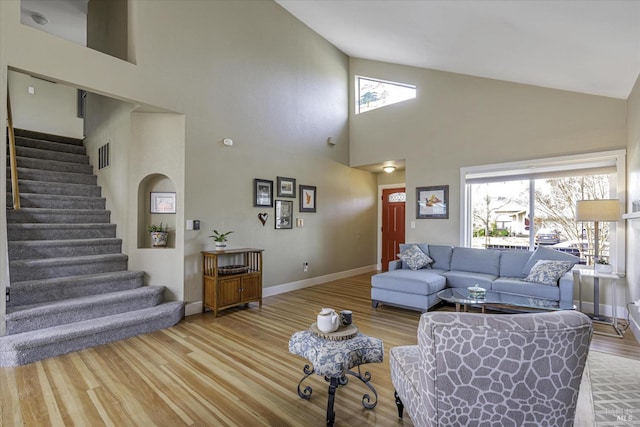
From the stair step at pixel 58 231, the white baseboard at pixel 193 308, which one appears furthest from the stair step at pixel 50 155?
the white baseboard at pixel 193 308

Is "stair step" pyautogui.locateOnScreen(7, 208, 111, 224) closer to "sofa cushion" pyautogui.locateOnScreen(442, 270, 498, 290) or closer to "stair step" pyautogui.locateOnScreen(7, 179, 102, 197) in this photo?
"stair step" pyautogui.locateOnScreen(7, 179, 102, 197)

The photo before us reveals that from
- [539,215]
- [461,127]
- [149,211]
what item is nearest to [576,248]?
[539,215]

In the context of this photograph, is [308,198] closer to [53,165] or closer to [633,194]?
[53,165]

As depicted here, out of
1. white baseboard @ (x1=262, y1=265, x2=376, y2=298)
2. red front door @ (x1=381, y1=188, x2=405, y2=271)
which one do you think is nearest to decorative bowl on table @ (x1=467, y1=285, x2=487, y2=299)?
white baseboard @ (x1=262, y1=265, x2=376, y2=298)

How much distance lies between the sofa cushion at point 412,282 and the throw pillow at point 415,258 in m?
0.32

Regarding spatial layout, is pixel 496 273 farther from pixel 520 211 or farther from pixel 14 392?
pixel 14 392

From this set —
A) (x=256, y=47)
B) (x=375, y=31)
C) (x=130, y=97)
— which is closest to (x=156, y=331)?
(x=130, y=97)

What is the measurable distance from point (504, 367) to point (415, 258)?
3697 mm

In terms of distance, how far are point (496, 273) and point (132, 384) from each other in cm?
455

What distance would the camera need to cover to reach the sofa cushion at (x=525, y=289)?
3643 mm

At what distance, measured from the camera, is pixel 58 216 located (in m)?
4.29

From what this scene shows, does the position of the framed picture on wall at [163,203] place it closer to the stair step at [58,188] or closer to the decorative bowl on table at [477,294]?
the stair step at [58,188]

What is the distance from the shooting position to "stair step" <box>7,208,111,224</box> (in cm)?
405

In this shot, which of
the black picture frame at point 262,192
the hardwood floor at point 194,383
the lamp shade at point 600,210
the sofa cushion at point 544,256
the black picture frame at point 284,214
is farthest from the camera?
the black picture frame at point 284,214
